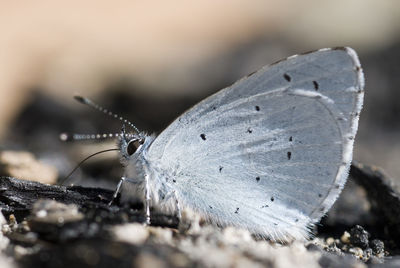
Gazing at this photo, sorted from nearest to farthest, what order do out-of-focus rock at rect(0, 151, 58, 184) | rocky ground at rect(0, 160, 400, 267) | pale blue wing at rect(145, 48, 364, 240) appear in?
rocky ground at rect(0, 160, 400, 267) → pale blue wing at rect(145, 48, 364, 240) → out-of-focus rock at rect(0, 151, 58, 184)

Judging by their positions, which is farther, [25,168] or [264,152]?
[25,168]

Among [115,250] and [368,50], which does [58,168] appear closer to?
[115,250]

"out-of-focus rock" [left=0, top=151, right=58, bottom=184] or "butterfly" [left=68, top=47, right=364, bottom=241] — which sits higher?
"butterfly" [left=68, top=47, right=364, bottom=241]

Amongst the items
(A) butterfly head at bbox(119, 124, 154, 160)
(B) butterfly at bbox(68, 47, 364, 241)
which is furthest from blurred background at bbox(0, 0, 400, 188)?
(B) butterfly at bbox(68, 47, 364, 241)

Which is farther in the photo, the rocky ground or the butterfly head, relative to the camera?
the butterfly head

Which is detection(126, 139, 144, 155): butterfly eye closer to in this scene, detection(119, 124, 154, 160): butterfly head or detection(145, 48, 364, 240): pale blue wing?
detection(119, 124, 154, 160): butterfly head

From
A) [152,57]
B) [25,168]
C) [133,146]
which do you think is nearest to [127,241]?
[133,146]

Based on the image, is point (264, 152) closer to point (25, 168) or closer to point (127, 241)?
point (127, 241)

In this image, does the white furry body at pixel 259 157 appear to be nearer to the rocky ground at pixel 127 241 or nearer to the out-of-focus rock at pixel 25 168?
the rocky ground at pixel 127 241

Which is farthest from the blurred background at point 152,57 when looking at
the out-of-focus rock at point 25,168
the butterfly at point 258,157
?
the butterfly at point 258,157

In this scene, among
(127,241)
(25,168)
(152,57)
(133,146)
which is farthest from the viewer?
(152,57)
